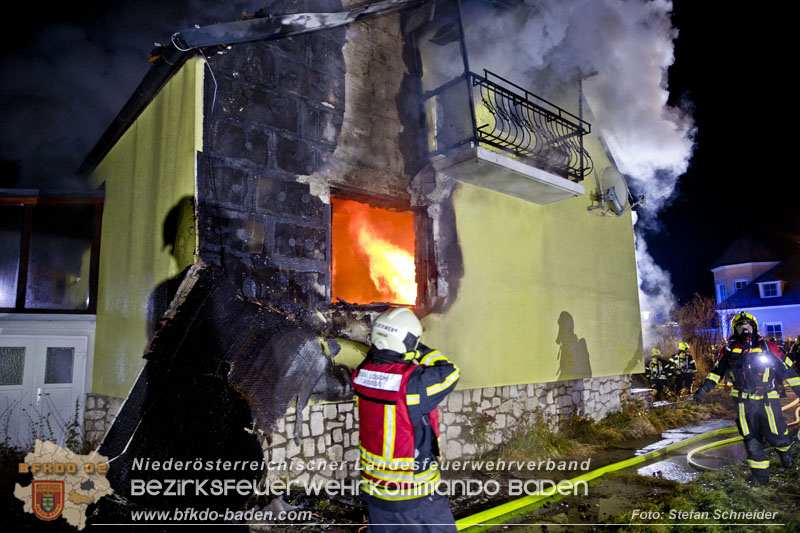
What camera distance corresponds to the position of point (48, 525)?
4488 mm

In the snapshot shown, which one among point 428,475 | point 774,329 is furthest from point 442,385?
point 774,329

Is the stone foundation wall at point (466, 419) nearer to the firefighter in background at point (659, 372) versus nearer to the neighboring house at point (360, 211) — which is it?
the neighboring house at point (360, 211)

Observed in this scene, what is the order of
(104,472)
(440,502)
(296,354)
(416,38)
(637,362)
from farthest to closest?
1. (637,362)
2. (416,38)
3. (296,354)
4. (104,472)
5. (440,502)

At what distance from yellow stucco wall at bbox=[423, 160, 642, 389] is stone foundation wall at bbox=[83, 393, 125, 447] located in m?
4.84

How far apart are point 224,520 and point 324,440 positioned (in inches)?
80.7

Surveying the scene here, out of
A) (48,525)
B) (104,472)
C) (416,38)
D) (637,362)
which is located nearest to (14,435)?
(48,525)

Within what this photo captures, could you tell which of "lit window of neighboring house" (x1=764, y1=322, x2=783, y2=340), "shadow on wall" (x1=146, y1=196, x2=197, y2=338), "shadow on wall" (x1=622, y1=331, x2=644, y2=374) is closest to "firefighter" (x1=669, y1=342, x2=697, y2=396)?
"shadow on wall" (x1=622, y1=331, x2=644, y2=374)

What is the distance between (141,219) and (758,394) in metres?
8.88

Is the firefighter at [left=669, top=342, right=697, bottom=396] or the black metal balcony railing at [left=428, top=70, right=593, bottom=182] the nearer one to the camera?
the black metal balcony railing at [left=428, top=70, right=593, bottom=182]

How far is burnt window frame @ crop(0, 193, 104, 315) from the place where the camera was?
7.52 meters

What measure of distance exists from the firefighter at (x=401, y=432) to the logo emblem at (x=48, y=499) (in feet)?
9.74

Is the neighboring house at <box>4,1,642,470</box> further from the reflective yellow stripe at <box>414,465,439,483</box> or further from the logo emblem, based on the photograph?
the reflective yellow stripe at <box>414,465,439,483</box>

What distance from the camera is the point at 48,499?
14.7 ft

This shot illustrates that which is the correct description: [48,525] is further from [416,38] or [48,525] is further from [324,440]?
[416,38]
